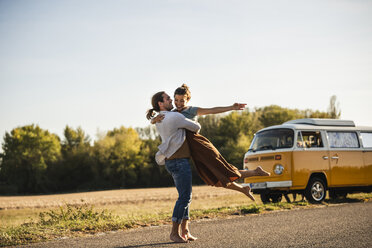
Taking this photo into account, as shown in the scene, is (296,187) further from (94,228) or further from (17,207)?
(17,207)

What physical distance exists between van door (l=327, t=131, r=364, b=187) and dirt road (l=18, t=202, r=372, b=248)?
16.7 ft

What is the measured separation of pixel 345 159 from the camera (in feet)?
47.5

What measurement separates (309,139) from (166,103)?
8.75m

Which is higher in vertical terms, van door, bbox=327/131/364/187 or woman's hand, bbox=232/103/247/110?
woman's hand, bbox=232/103/247/110

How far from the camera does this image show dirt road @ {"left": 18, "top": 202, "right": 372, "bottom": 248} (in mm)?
6234

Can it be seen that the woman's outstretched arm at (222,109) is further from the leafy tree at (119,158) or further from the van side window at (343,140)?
the leafy tree at (119,158)

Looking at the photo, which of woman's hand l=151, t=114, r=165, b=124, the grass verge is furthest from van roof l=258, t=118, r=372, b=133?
woman's hand l=151, t=114, r=165, b=124

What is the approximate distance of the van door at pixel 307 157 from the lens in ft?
43.4

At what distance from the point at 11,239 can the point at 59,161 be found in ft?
251

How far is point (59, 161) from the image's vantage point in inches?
3162

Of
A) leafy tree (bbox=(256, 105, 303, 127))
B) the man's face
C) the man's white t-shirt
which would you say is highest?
leafy tree (bbox=(256, 105, 303, 127))

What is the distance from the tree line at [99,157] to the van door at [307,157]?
54.1m

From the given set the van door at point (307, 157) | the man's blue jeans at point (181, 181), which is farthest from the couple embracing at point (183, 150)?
the van door at point (307, 157)

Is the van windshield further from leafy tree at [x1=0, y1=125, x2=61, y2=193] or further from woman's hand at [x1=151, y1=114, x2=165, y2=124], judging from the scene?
leafy tree at [x1=0, y1=125, x2=61, y2=193]
